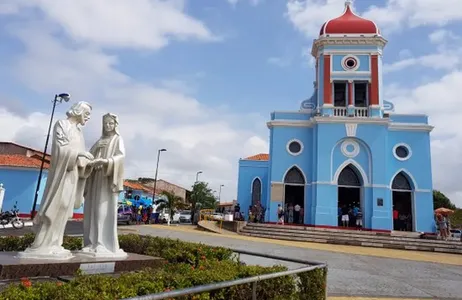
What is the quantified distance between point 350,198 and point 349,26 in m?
11.9

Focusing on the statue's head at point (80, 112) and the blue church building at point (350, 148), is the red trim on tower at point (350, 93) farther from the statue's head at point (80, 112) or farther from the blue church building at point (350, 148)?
the statue's head at point (80, 112)

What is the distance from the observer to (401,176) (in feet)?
81.4

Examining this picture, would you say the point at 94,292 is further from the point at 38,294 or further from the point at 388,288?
the point at 388,288

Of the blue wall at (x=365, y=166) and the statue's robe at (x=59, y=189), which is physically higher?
the blue wall at (x=365, y=166)

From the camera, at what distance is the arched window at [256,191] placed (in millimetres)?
30066

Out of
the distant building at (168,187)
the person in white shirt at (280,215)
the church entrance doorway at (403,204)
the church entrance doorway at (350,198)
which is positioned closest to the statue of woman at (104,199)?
the person in white shirt at (280,215)

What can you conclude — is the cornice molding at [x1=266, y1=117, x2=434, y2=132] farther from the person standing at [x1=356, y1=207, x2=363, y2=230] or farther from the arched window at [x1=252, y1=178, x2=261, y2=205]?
the arched window at [x1=252, y1=178, x2=261, y2=205]

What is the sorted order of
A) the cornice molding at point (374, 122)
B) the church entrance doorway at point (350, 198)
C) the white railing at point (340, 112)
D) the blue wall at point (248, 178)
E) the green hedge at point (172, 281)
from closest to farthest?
the green hedge at point (172, 281)
the church entrance doorway at point (350, 198)
the cornice molding at point (374, 122)
the white railing at point (340, 112)
the blue wall at point (248, 178)

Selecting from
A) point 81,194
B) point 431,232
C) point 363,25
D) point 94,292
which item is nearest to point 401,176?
point 431,232

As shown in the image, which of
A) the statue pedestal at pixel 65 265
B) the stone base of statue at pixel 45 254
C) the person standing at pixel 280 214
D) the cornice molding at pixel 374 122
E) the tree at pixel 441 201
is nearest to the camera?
the statue pedestal at pixel 65 265

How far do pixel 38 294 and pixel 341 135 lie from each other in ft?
76.4

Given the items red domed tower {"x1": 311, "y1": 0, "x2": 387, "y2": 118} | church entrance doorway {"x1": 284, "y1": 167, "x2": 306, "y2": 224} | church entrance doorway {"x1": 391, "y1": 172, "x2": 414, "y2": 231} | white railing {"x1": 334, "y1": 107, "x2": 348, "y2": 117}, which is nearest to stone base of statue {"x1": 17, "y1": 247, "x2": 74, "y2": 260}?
church entrance doorway {"x1": 284, "y1": 167, "x2": 306, "y2": 224}

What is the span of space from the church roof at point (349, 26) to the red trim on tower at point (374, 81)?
201cm

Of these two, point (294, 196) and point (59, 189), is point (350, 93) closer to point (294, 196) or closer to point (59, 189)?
point (294, 196)
